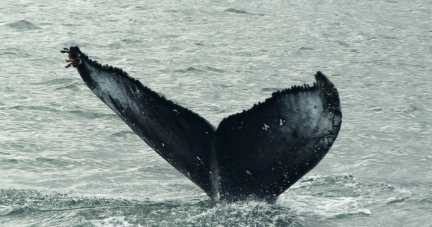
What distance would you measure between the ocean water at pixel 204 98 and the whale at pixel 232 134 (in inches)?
18.1

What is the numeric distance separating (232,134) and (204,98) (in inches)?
211

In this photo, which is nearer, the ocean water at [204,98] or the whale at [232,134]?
the whale at [232,134]

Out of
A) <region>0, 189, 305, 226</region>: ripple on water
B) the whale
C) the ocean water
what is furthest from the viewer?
the ocean water

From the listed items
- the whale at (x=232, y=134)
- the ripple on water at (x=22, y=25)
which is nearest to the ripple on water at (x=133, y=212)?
the whale at (x=232, y=134)

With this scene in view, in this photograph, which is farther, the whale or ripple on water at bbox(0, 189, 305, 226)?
ripple on water at bbox(0, 189, 305, 226)

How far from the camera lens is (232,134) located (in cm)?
395

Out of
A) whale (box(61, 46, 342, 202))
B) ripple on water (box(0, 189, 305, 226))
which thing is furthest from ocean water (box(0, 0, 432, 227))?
whale (box(61, 46, 342, 202))

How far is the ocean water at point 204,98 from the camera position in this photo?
500 cm

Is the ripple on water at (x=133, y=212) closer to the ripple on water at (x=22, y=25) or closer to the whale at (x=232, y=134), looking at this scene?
→ the whale at (x=232, y=134)

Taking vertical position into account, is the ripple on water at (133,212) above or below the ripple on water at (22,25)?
below

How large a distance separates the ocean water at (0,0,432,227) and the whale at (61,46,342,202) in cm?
46

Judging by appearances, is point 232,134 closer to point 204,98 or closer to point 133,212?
point 133,212

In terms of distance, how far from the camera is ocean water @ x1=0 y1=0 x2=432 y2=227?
16.4 feet

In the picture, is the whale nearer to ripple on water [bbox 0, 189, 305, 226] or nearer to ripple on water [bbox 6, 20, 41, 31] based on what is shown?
ripple on water [bbox 0, 189, 305, 226]
